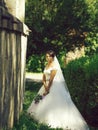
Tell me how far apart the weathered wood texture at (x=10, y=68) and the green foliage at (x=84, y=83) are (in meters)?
1.91

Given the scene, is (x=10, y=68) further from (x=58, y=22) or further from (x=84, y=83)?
(x=58, y=22)

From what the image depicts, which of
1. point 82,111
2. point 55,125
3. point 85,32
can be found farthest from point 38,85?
point 55,125

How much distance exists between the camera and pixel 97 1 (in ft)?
68.4

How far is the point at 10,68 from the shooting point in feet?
29.8

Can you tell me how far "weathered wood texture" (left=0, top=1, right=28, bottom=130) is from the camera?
838 cm

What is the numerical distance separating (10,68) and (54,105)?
8.52ft

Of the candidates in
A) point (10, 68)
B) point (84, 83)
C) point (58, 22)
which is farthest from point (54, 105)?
point (58, 22)

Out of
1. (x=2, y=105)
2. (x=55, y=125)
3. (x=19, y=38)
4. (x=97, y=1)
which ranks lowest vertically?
(x=55, y=125)

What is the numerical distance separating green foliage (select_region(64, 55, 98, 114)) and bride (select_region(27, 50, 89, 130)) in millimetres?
659

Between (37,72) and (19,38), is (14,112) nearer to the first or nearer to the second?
(19,38)

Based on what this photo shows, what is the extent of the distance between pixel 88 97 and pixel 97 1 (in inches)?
374

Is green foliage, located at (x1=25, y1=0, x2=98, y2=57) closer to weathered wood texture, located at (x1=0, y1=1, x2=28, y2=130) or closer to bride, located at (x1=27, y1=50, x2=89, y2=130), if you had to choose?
bride, located at (x1=27, y1=50, x2=89, y2=130)

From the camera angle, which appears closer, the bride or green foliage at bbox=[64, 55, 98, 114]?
the bride

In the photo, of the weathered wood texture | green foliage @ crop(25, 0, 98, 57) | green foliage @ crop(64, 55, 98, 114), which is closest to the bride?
green foliage @ crop(64, 55, 98, 114)
